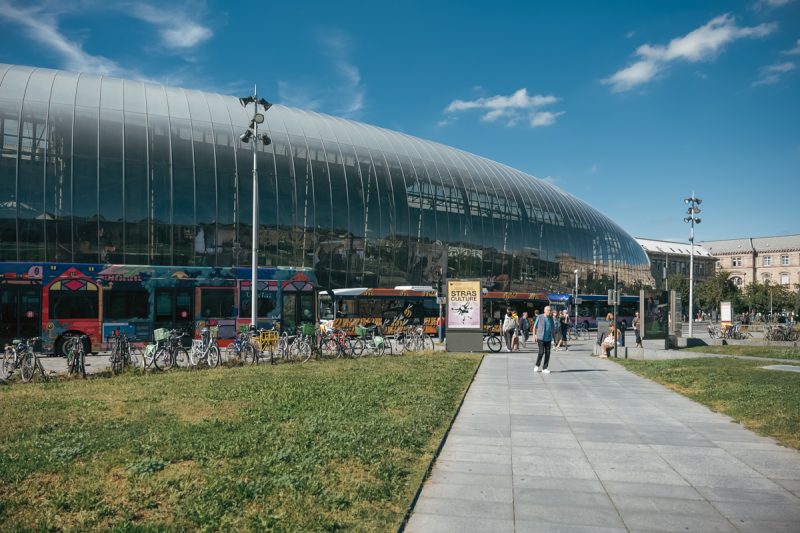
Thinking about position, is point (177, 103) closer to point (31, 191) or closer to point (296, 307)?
point (31, 191)

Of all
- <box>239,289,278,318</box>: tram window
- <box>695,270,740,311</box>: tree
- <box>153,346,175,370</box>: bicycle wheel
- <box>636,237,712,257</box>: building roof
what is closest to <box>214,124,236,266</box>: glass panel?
<box>239,289,278,318</box>: tram window

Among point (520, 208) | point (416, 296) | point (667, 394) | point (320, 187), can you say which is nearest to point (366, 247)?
point (320, 187)

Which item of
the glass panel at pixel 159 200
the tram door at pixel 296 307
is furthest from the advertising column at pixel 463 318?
the glass panel at pixel 159 200

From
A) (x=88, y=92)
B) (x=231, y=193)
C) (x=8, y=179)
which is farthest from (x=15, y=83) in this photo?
(x=231, y=193)

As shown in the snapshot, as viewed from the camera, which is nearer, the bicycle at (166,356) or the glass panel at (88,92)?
the bicycle at (166,356)

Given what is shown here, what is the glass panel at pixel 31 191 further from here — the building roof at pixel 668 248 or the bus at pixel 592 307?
the building roof at pixel 668 248

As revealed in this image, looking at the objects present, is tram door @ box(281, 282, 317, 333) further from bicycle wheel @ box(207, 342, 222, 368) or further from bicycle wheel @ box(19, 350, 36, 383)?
bicycle wheel @ box(19, 350, 36, 383)

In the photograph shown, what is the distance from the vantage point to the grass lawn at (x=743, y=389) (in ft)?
32.6

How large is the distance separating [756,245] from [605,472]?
186 metres

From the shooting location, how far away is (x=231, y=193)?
44.6 meters

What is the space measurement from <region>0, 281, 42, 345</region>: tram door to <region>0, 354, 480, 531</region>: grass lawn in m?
11.0

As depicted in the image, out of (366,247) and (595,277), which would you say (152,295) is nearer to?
(366,247)

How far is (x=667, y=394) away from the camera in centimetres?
1387

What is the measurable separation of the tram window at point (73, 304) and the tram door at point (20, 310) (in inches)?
22.7
